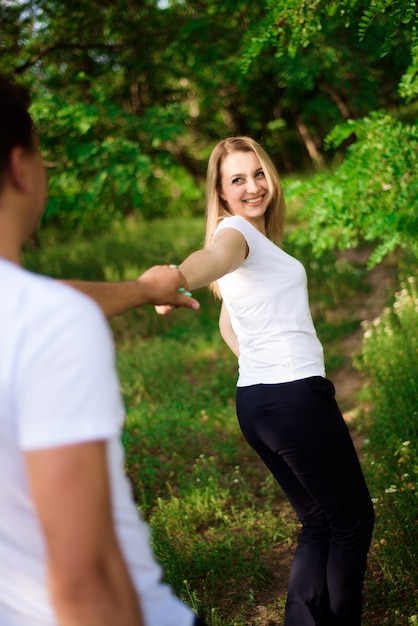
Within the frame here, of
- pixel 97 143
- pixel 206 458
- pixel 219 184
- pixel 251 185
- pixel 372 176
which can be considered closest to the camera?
pixel 251 185

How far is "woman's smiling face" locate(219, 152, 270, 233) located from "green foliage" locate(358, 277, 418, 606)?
175 centimetres

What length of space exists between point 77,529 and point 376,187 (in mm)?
3638

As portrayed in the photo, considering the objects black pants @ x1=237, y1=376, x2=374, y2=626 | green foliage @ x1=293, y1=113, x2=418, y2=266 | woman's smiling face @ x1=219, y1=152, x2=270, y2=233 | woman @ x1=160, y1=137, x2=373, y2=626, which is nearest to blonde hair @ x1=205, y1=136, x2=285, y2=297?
woman's smiling face @ x1=219, y1=152, x2=270, y2=233

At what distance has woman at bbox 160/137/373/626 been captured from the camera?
2.38m

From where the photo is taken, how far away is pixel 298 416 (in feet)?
7.80

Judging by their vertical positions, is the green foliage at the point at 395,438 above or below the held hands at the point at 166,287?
below

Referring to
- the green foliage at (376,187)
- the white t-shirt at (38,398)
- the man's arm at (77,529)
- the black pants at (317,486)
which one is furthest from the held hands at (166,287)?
the green foliage at (376,187)

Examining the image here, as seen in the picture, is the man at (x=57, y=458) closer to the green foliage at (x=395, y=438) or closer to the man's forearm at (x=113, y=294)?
the man's forearm at (x=113, y=294)

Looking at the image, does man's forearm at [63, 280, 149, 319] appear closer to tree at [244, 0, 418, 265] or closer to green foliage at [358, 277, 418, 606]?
green foliage at [358, 277, 418, 606]

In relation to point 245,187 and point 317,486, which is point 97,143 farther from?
point 317,486

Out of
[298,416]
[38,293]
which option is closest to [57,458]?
[38,293]

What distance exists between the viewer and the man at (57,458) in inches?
39.4

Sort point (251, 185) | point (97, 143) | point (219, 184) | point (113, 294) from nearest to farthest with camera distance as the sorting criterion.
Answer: point (113, 294) < point (251, 185) < point (219, 184) < point (97, 143)

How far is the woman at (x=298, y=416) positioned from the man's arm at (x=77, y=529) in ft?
4.12
